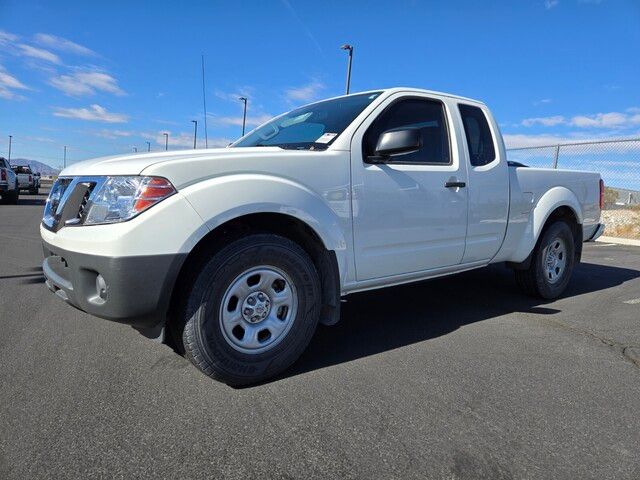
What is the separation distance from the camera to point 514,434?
2.27 m

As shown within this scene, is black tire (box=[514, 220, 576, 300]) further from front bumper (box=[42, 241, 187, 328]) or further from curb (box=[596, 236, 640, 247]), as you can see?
curb (box=[596, 236, 640, 247])

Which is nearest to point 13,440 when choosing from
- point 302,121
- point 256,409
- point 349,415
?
point 256,409

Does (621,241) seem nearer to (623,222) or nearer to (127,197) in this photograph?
(623,222)

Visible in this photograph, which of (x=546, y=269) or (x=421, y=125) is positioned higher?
(x=421, y=125)

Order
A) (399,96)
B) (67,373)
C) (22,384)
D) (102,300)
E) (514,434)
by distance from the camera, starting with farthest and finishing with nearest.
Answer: (399,96) → (67,373) → (22,384) → (102,300) → (514,434)

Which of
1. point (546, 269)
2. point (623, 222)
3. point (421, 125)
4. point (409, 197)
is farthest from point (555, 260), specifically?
point (623, 222)

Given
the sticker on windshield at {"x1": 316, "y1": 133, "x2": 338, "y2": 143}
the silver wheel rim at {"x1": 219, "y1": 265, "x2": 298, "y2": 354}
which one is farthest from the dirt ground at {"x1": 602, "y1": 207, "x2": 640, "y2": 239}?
the silver wheel rim at {"x1": 219, "y1": 265, "x2": 298, "y2": 354}

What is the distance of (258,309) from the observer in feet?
8.96

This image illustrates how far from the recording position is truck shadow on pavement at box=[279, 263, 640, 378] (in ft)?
11.0

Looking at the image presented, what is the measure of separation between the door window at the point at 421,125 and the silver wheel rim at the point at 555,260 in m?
1.87

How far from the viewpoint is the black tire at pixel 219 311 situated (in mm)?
2514

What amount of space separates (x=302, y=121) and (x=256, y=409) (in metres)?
2.31

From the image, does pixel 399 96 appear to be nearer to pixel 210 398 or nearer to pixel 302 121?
pixel 302 121

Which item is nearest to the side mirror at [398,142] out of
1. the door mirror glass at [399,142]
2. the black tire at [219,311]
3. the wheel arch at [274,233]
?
the door mirror glass at [399,142]
